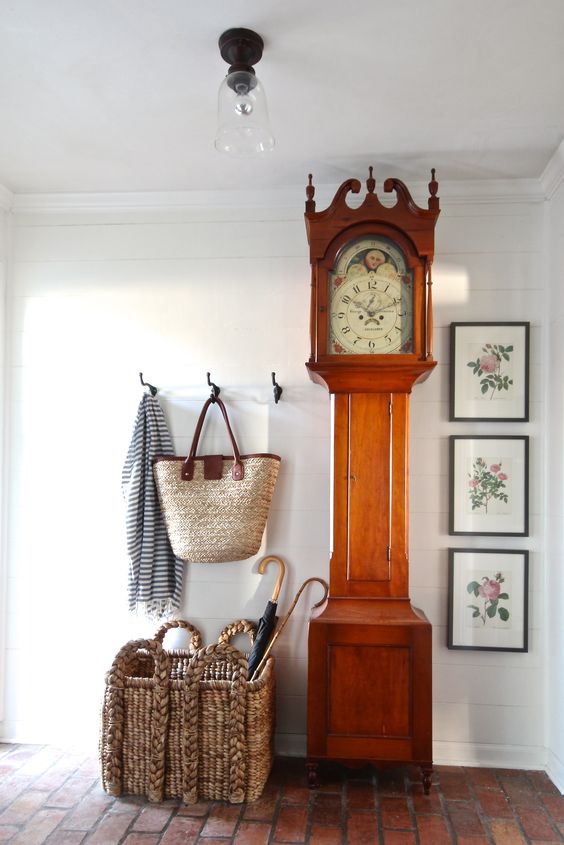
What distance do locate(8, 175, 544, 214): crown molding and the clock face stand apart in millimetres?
466

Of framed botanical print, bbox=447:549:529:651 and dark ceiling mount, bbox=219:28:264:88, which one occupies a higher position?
dark ceiling mount, bbox=219:28:264:88

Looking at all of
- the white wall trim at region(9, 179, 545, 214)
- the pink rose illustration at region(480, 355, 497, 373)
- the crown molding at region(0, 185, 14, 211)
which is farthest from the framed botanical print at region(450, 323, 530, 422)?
the crown molding at region(0, 185, 14, 211)

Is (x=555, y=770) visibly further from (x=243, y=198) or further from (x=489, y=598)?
(x=243, y=198)

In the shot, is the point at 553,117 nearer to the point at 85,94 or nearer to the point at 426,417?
the point at 426,417

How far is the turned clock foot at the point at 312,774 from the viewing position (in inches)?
105

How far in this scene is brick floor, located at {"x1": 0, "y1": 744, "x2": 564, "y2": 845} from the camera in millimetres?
2361

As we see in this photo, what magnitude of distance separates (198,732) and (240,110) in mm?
2096

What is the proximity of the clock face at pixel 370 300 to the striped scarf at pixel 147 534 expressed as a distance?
3.00 ft

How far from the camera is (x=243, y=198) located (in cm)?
321

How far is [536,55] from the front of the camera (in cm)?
215

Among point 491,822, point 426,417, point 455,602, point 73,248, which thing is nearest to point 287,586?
point 455,602

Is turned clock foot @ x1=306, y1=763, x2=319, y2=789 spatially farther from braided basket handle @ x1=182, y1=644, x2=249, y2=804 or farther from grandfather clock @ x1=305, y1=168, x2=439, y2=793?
braided basket handle @ x1=182, y1=644, x2=249, y2=804

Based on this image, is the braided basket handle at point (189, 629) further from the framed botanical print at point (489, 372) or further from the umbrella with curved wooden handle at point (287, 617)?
the framed botanical print at point (489, 372)

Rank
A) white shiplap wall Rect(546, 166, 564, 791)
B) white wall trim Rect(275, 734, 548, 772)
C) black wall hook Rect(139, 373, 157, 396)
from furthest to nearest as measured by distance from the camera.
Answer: black wall hook Rect(139, 373, 157, 396)
white wall trim Rect(275, 734, 548, 772)
white shiplap wall Rect(546, 166, 564, 791)
